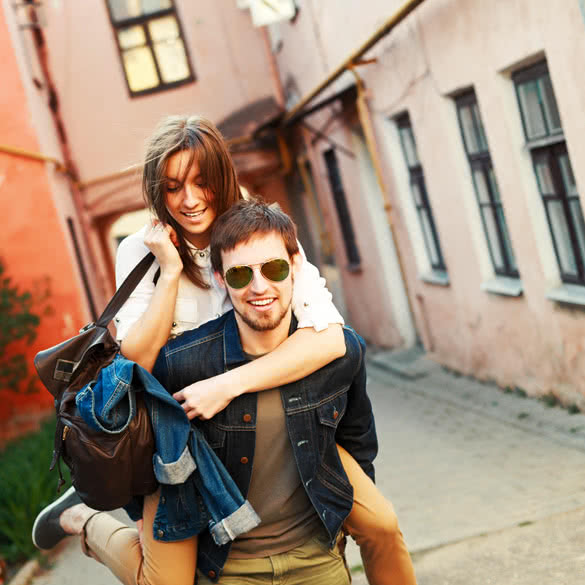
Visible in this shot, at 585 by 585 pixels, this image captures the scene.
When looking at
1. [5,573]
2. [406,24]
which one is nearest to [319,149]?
[406,24]

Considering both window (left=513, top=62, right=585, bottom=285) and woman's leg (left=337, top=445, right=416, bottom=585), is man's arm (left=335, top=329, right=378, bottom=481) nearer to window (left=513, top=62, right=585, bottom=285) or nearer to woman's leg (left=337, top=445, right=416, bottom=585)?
woman's leg (left=337, top=445, right=416, bottom=585)

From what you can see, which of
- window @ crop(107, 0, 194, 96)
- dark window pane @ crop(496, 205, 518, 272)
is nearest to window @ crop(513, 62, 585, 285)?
dark window pane @ crop(496, 205, 518, 272)

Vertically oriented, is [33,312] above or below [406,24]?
below

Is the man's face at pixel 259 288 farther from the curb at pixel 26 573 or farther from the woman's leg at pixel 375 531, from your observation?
the curb at pixel 26 573

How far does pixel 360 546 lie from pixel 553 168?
14.5ft

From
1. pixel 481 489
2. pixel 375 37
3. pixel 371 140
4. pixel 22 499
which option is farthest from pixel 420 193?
pixel 22 499

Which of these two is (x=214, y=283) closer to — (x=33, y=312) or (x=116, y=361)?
(x=116, y=361)

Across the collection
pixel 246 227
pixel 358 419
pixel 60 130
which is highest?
pixel 60 130

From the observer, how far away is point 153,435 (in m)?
2.79

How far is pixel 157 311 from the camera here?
118 inches

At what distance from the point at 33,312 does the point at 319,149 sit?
Result: 489cm

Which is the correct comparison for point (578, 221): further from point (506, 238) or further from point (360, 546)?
point (360, 546)

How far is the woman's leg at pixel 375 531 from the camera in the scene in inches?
124

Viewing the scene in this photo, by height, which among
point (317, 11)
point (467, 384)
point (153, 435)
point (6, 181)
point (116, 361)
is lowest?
point (467, 384)
